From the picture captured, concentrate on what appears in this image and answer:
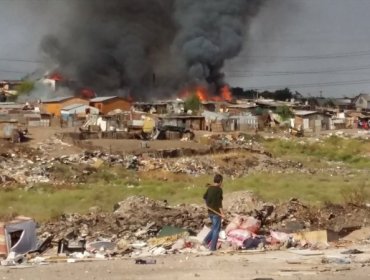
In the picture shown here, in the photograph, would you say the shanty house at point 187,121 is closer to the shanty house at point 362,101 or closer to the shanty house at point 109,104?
the shanty house at point 109,104

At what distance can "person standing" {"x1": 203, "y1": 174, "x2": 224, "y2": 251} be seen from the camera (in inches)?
452

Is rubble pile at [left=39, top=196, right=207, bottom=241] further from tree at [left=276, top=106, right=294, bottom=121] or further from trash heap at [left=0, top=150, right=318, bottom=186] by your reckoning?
tree at [left=276, top=106, right=294, bottom=121]

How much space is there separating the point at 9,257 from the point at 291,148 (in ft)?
130

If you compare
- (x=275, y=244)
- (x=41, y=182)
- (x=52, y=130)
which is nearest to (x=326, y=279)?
(x=275, y=244)

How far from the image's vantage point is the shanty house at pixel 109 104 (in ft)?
220

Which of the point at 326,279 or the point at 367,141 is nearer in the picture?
the point at 326,279

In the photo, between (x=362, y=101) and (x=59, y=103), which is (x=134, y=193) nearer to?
(x=59, y=103)

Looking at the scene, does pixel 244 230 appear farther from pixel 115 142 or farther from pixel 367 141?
pixel 367 141

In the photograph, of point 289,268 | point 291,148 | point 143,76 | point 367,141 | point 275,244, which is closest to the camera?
point 289,268

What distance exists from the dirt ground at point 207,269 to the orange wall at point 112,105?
55.4 meters

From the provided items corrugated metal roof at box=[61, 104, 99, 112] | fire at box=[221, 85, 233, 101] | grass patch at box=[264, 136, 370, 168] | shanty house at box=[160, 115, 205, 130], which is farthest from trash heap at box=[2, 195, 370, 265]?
fire at box=[221, 85, 233, 101]

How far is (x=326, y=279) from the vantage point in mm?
8477

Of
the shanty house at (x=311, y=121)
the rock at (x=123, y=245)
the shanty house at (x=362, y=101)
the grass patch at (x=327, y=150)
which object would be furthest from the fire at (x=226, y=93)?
the rock at (x=123, y=245)

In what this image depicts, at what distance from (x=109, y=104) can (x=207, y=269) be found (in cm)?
5917
